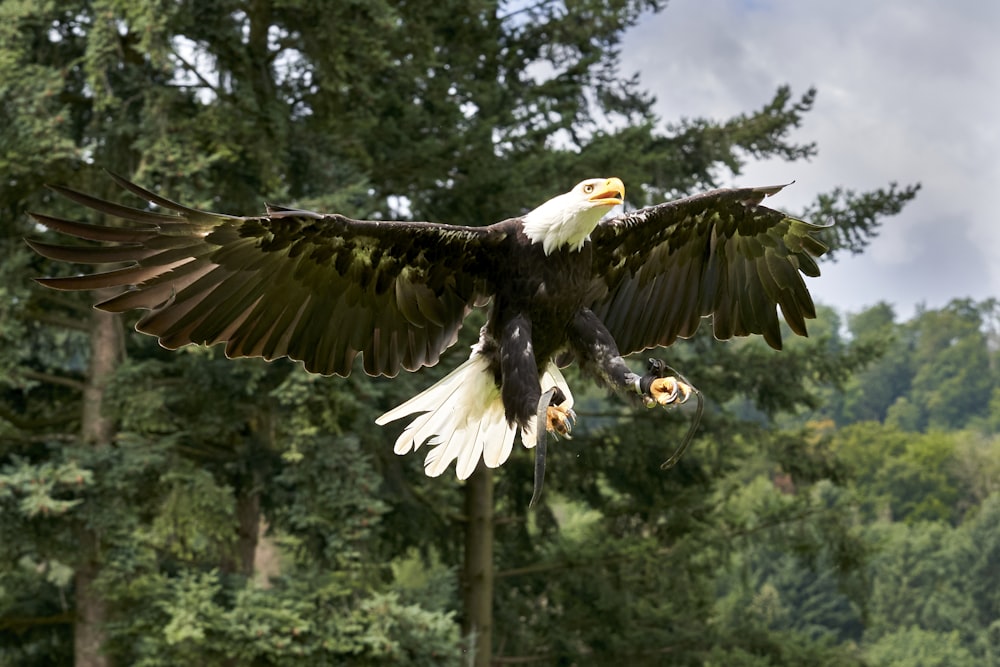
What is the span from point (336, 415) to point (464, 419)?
21.3ft

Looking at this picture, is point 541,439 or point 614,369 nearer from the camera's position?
point 541,439

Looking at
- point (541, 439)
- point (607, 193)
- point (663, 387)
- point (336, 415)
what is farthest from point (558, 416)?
point (336, 415)

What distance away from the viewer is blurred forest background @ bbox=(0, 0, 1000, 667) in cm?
995

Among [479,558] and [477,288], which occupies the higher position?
[479,558]

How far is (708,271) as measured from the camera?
4227mm

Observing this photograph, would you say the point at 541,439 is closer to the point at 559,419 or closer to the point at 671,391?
the point at 559,419

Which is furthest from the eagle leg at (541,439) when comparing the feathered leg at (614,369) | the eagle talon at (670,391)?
A: the eagle talon at (670,391)

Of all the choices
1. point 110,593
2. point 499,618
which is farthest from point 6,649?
point 499,618

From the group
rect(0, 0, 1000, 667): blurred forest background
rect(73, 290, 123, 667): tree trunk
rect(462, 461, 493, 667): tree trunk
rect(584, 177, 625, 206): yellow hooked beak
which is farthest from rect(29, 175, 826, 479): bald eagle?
rect(462, 461, 493, 667): tree trunk

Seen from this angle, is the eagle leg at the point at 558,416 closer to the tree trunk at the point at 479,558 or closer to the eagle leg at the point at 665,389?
the eagle leg at the point at 665,389

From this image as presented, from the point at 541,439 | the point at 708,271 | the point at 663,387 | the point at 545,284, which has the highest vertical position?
the point at 708,271

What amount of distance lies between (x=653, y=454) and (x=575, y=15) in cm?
453

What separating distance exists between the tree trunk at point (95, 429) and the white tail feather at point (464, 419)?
7629mm

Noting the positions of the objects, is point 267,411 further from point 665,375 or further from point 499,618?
point 665,375
